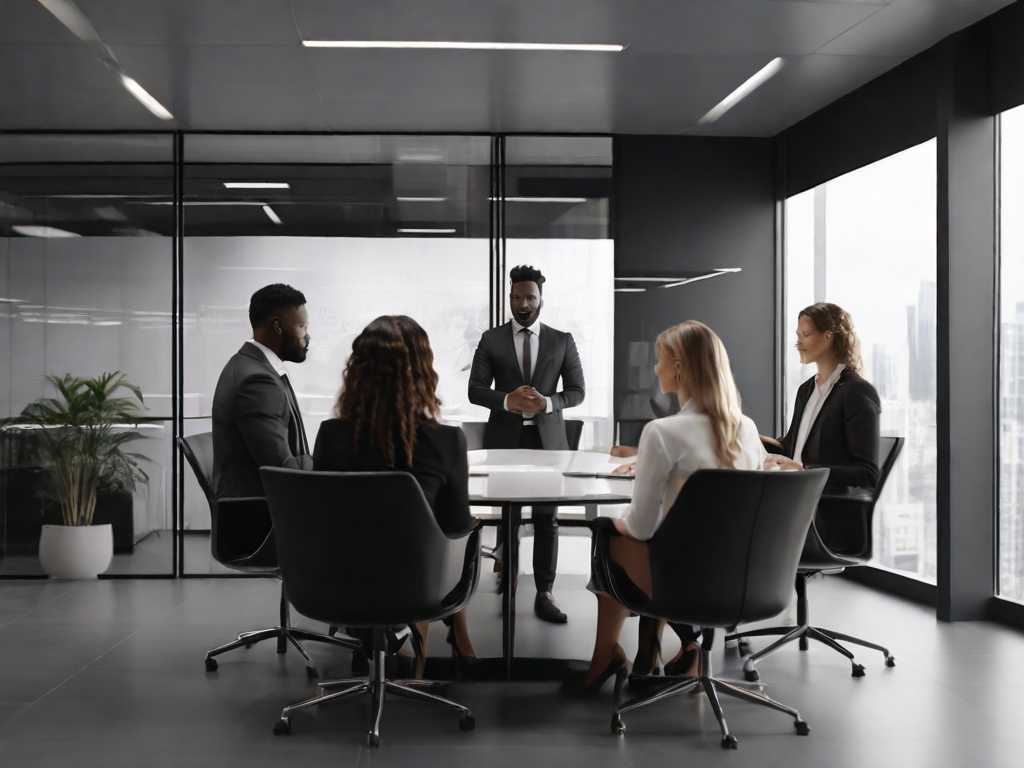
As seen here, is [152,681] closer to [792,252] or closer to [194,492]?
[194,492]

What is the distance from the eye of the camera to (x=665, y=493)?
113 inches

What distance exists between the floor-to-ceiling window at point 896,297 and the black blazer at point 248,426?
11.8 feet

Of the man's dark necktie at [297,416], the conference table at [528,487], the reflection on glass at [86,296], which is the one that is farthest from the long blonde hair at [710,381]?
the reflection on glass at [86,296]

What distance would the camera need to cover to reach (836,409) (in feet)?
12.4

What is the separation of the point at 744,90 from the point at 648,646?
3618 millimetres

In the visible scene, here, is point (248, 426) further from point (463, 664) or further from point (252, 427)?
point (463, 664)

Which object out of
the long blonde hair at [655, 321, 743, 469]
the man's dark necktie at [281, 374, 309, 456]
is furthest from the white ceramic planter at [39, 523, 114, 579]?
→ the long blonde hair at [655, 321, 743, 469]

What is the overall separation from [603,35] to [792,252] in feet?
8.53

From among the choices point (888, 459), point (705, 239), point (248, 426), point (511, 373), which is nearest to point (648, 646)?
point (888, 459)

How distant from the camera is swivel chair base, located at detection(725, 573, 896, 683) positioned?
3676 mm

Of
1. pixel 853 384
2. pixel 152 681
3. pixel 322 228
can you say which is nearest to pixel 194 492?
pixel 322 228

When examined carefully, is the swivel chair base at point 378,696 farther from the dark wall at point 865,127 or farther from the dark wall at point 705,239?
the dark wall at point 865,127

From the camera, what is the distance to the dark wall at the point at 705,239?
6336 millimetres

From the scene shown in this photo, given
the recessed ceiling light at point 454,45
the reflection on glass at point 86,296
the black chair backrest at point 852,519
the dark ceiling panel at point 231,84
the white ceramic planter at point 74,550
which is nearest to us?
the black chair backrest at point 852,519
